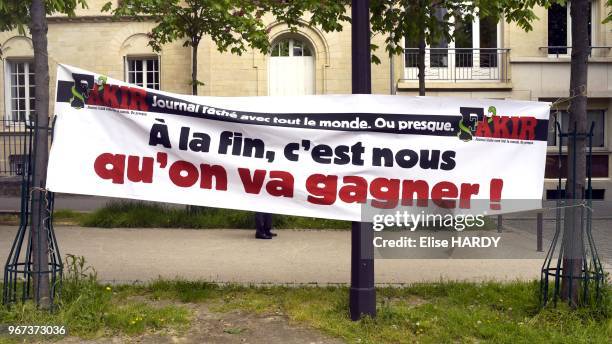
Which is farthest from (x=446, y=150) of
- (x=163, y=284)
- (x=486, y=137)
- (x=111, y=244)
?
(x=111, y=244)

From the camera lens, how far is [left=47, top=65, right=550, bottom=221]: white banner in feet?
18.7

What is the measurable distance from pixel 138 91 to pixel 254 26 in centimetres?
679

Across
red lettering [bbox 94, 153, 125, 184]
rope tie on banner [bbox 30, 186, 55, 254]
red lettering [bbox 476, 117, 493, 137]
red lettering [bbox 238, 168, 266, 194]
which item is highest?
red lettering [bbox 476, 117, 493, 137]

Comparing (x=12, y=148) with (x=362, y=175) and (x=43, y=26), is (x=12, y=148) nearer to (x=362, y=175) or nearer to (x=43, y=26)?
(x=43, y=26)

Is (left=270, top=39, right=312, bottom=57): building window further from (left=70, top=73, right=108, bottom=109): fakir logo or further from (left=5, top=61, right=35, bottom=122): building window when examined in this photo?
(left=70, top=73, right=108, bottom=109): fakir logo

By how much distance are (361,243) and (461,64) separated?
14829 millimetres

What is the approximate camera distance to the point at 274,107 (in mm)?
5789

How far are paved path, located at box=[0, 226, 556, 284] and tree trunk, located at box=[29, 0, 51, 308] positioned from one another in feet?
5.41

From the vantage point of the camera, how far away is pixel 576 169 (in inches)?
223

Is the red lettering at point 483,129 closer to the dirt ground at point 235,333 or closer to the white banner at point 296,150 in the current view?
the white banner at point 296,150

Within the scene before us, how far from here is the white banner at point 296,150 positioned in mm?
5711

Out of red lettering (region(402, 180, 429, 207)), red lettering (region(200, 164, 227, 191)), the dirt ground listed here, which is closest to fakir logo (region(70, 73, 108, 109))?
red lettering (region(200, 164, 227, 191))

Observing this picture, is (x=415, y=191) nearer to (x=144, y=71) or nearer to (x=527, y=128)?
(x=527, y=128)

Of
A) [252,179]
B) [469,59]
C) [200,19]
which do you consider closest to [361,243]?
[252,179]
